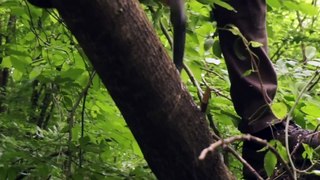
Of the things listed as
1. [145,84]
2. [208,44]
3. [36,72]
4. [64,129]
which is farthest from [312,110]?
[36,72]

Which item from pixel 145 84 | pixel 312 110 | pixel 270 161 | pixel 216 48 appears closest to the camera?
pixel 145 84

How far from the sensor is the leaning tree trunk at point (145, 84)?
0.88 metres

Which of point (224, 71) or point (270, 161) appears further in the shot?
point (224, 71)

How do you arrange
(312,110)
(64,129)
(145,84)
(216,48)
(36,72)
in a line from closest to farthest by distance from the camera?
1. (145,84)
2. (312,110)
3. (216,48)
4. (64,129)
5. (36,72)

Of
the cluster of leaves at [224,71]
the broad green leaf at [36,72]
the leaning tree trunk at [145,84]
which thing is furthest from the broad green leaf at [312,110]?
the broad green leaf at [36,72]

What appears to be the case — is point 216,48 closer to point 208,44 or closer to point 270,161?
point 208,44

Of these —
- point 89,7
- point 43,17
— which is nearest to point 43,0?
point 89,7

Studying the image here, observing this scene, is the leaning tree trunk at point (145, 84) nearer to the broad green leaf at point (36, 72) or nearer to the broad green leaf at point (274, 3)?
the broad green leaf at point (274, 3)

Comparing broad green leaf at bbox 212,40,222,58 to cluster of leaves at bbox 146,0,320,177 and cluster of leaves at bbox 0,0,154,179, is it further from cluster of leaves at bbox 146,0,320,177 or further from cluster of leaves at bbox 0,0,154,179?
cluster of leaves at bbox 0,0,154,179

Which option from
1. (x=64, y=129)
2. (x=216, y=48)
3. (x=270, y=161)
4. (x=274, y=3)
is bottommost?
(x=64, y=129)

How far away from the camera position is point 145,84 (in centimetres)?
92

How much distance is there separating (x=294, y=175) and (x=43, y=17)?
0.94m

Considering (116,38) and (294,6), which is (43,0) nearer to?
(116,38)

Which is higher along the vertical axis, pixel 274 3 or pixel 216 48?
pixel 274 3
